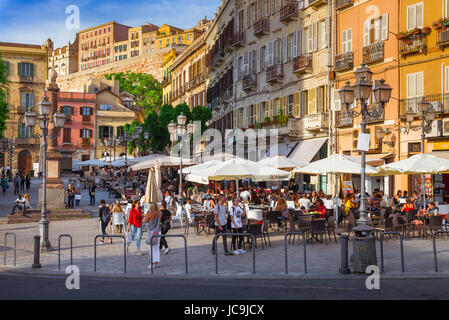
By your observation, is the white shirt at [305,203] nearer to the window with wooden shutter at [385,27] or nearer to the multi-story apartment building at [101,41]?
the window with wooden shutter at [385,27]

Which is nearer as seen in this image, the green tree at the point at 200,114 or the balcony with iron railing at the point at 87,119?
the green tree at the point at 200,114

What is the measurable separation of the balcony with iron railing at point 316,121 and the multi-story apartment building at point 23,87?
1752 inches

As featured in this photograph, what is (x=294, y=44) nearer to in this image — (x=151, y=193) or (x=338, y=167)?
(x=338, y=167)

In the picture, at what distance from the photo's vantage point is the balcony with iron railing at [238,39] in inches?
1760

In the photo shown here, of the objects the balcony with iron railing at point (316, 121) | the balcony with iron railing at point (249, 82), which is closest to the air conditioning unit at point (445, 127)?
the balcony with iron railing at point (316, 121)

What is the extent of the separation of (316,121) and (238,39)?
13.0 meters

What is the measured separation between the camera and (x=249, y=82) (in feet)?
141

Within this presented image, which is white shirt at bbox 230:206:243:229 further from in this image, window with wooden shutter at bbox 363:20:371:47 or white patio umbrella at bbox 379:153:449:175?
window with wooden shutter at bbox 363:20:371:47

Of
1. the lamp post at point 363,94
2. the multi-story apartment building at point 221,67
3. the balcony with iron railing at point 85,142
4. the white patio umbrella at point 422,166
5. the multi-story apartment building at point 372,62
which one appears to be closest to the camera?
the lamp post at point 363,94

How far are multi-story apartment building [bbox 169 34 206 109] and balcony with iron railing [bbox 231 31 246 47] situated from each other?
1455 centimetres

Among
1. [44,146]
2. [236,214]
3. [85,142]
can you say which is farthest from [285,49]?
[85,142]

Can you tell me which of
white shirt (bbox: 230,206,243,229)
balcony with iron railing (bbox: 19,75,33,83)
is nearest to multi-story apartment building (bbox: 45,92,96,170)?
balcony with iron railing (bbox: 19,75,33,83)
